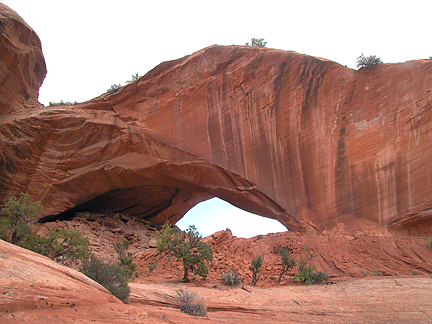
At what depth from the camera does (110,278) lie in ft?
23.7

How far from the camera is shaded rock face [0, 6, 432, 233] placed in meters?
12.8

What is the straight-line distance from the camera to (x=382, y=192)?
12.7m

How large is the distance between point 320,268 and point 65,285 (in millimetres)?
10417

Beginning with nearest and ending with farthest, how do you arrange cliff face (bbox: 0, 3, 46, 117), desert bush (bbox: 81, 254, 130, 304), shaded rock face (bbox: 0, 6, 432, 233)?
desert bush (bbox: 81, 254, 130, 304), shaded rock face (bbox: 0, 6, 432, 233), cliff face (bbox: 0, 3, 46, 117)

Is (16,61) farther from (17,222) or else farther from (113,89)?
(17,222)

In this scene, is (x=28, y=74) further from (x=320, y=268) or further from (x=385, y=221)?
(x=385, y=221)

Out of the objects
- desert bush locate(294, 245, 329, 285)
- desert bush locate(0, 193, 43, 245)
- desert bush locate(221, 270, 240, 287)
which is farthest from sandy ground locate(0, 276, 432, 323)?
desert bush locate(0, 193, 43, 245)

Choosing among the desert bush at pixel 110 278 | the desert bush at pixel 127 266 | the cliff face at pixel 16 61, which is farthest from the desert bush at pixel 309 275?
the cliff face at pixel 16 61

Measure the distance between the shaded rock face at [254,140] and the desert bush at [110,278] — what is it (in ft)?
28.9

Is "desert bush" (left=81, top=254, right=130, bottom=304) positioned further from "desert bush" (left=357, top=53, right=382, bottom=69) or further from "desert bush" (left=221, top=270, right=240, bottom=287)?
"desert bush" (left=357, top=53, right=382, bottom=69)

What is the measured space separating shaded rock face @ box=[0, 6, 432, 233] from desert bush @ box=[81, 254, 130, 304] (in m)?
8.80

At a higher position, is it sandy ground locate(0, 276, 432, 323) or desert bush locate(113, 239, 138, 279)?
desert bush locate(113, 239, 138, 279)

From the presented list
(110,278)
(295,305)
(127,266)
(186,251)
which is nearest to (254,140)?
(186,251)

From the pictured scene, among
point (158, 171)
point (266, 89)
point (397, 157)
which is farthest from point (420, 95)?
point (158, 171)
